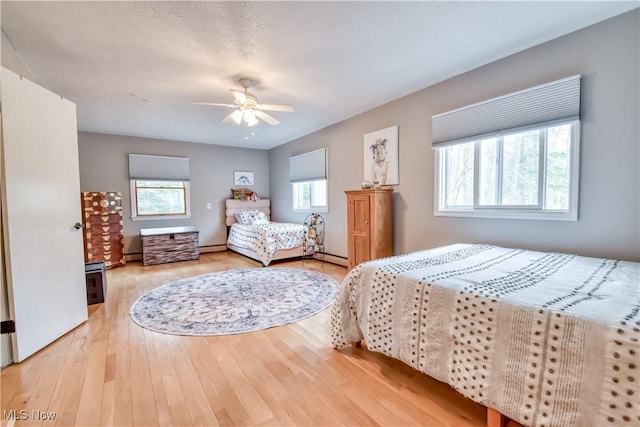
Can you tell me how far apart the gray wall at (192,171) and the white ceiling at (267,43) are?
72.5 inches

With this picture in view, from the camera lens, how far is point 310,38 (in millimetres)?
2295

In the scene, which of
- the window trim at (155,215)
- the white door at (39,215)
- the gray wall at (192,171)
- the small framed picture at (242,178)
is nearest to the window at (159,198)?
the window trim at (155,215)

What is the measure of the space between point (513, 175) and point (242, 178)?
557 cm

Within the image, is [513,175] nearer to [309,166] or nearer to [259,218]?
[309,166]

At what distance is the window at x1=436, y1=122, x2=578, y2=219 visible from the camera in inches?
94.9

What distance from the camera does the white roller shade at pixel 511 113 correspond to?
229 centimetres

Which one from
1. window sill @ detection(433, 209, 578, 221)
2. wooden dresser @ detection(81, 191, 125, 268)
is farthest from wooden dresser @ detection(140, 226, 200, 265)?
window sill @ detection(433, 209, 578, 221)

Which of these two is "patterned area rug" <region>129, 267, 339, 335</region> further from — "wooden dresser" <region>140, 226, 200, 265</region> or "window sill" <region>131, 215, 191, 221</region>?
"window sill" <region>131, 215, 191, 221</region>

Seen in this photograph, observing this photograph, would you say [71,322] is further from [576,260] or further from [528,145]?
[528,145]

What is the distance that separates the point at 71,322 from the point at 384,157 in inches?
154

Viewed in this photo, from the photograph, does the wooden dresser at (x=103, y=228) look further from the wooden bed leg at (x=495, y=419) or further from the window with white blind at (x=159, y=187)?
the wooden bed leg at (x=495, y=419)

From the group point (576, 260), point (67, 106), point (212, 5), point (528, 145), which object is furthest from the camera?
point (528, 145)

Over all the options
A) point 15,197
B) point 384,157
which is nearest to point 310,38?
point 384,157

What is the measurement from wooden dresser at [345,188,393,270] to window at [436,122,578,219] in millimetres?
687
